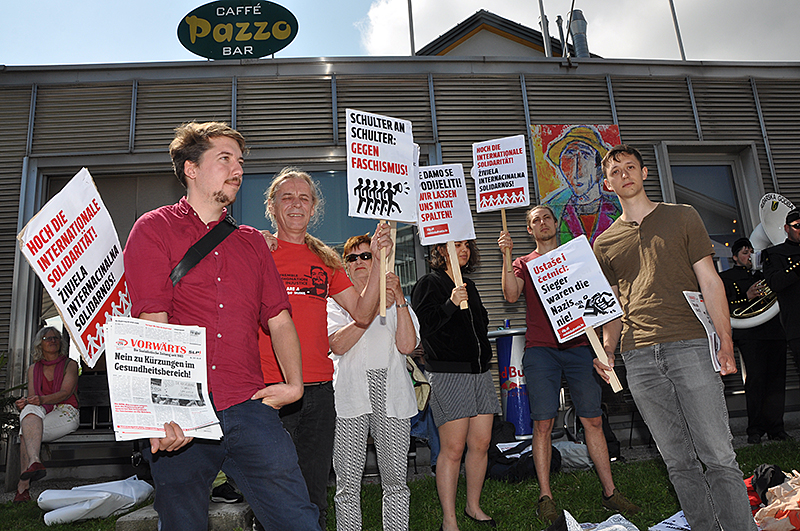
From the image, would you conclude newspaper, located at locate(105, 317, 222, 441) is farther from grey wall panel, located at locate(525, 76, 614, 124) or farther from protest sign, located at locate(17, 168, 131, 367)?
grey wall panel, located at locate(525, 76, 614, 124)

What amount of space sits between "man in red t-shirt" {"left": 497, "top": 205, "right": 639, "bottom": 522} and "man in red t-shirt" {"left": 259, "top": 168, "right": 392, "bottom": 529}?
1.60 m

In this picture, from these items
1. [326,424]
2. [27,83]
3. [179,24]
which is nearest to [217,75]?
[179,24]

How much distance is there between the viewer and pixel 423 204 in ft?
14.2

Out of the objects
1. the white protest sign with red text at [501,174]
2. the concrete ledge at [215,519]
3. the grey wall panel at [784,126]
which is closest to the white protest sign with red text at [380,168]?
the white protest sign with red text at [501,174]

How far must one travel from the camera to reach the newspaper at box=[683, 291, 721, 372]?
3.01m

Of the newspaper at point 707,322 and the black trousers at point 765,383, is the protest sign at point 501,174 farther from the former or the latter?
the black trousers at point 765,383

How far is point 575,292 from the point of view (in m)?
3.86

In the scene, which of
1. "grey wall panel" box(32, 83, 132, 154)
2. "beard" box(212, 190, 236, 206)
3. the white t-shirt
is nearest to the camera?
"beard" box(212, 190, 236, 206)

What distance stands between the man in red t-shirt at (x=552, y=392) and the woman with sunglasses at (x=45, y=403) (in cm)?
485

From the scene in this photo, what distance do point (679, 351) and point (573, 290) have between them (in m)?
0.94

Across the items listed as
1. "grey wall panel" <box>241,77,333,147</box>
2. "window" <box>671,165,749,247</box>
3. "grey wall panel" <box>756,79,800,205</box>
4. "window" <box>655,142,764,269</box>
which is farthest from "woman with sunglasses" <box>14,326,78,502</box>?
"grey wall panel" <box>756,79,800,205</box>

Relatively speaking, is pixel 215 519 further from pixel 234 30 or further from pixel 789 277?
pixel 234 30

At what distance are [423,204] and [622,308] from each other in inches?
64.1

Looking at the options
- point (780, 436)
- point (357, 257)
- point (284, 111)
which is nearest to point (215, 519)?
point (357, 257)
